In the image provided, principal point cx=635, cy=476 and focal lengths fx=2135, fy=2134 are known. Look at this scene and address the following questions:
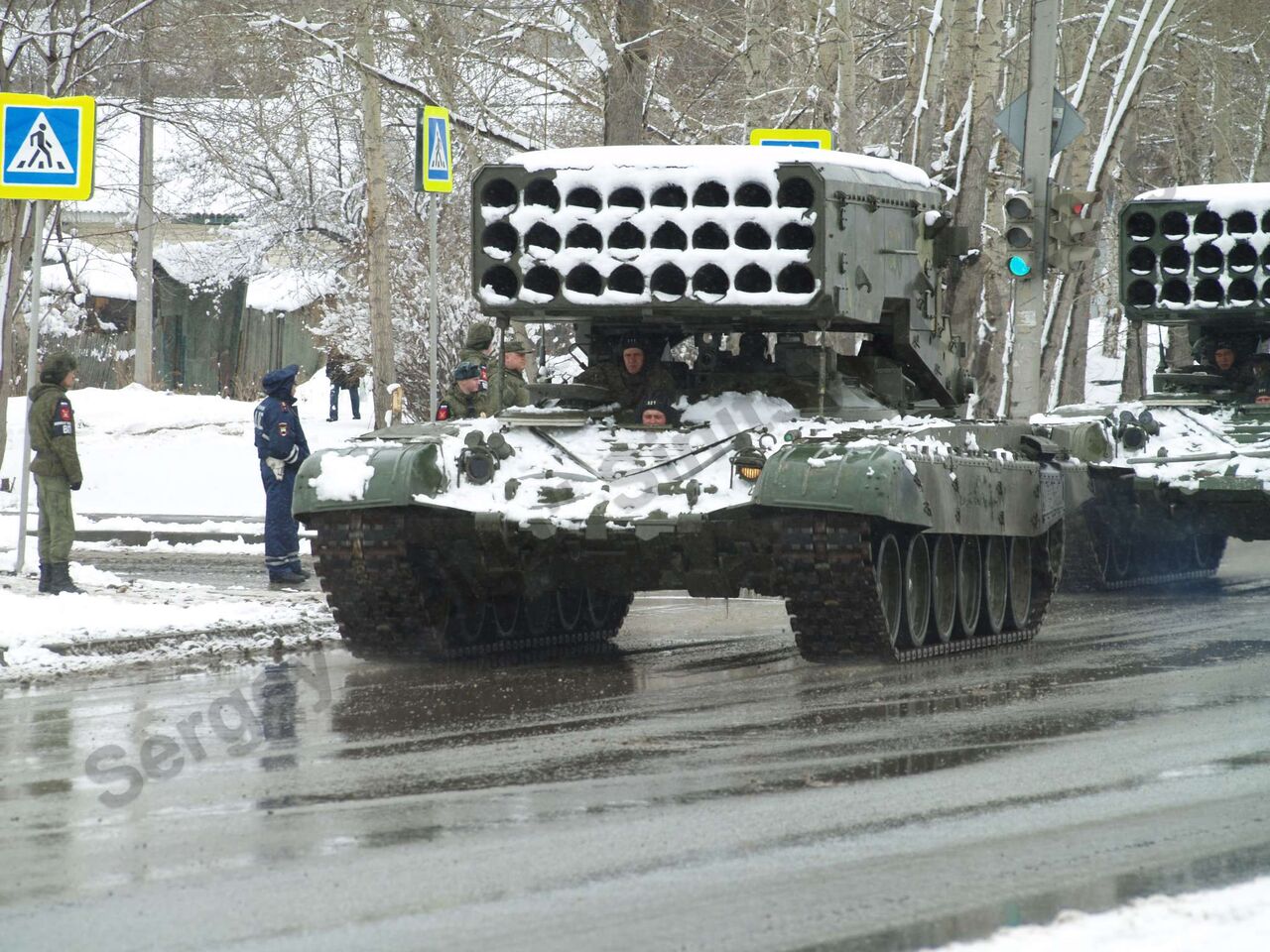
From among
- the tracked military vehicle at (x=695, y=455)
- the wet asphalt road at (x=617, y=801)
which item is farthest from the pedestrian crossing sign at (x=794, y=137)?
the wet asphalt road at (x=617, y=801)

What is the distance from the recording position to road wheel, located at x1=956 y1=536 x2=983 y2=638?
12.4 metres

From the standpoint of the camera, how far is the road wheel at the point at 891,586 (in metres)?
11.0

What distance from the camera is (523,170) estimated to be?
11805 millimetres

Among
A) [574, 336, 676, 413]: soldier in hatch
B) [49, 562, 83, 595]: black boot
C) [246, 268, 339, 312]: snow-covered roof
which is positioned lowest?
[49, 562, 83, 595]: black boot

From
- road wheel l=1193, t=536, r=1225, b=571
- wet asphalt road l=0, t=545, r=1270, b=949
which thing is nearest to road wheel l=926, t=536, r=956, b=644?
wet asphalt road l=0, t=545, r=1270, b=949

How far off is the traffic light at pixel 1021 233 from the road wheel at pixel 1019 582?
5151 mm

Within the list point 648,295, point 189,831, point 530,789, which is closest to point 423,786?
point 530,789

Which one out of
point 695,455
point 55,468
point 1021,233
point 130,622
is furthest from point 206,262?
point 695,455

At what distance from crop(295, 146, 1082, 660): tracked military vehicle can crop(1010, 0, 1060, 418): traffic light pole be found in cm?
588

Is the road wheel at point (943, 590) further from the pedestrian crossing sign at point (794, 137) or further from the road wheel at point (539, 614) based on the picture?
the pedestrian crossing sign at point (794, 137)

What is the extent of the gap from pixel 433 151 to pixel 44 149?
488cm

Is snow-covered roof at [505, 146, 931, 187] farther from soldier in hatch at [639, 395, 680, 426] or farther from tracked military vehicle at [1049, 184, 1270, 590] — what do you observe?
tracked military vehicle at [1049, 184, 1270, 590]

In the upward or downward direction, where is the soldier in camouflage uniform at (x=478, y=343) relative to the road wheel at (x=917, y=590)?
upward

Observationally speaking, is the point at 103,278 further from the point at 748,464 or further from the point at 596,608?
the point at 748,464
